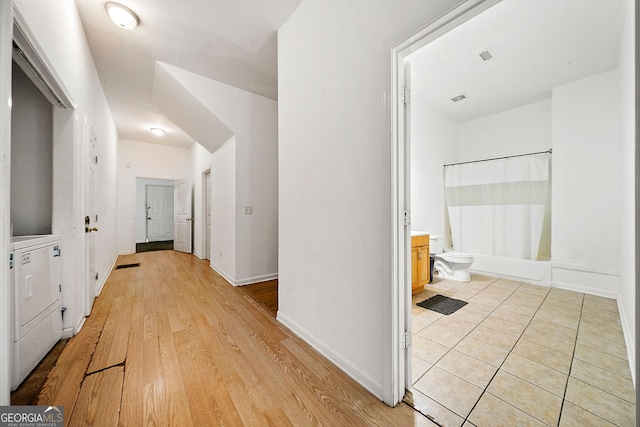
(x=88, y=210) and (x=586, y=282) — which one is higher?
(x=88, y=210)

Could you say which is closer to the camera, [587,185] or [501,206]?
[587,185]

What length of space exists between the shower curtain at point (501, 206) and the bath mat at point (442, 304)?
1.70 m

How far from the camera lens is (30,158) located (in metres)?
1.83

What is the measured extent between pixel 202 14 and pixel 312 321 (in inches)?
110

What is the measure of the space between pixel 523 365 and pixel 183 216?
21.6 ft

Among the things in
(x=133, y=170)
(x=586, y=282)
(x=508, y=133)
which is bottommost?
(x=586, y=282)

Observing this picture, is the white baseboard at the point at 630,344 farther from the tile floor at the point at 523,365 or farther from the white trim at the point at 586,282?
the white trim at the point at 586,282

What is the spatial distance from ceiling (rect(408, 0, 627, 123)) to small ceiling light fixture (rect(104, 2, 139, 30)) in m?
2.79

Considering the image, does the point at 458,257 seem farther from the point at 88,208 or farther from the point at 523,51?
the point at 88,208

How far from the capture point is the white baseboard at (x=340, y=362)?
1.36 m

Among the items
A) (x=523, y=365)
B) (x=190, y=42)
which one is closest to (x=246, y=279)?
(x=190, y=42)

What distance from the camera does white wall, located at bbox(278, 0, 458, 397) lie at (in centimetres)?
135

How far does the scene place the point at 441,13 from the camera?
109 cm

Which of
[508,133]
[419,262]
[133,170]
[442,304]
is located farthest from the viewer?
[133,170]
